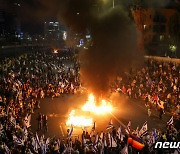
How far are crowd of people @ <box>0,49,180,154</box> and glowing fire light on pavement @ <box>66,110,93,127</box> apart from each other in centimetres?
177

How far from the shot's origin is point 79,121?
72.7ft

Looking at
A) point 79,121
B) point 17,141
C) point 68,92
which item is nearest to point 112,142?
point 17,141

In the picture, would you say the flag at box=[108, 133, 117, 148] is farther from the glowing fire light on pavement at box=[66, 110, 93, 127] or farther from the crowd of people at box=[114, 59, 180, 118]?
the crowd of people at box=[114, 59, 180, 118]

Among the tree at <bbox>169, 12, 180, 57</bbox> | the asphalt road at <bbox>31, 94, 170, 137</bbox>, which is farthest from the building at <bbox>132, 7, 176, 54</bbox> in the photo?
the asphalt road at <bbox>31, 94, 170, 137</bbox>

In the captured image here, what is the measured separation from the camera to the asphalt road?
2103 cm

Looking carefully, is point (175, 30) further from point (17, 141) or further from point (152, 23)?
point (17, 141)

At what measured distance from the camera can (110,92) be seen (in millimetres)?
27891

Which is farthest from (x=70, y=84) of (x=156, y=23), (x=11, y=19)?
(x=11, y=19)

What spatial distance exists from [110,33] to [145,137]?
12.0 meters

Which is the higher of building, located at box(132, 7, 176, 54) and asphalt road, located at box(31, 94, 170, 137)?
building, located at box(132, 7, 176, 54)

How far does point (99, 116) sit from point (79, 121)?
2189mm

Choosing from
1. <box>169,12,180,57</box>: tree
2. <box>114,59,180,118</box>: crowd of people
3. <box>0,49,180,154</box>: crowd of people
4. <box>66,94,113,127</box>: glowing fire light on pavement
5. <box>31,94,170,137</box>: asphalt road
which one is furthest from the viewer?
<box>169,12,180,57</box>: tree

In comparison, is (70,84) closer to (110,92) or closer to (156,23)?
(110,92)

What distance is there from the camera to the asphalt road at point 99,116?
21.0 metres
